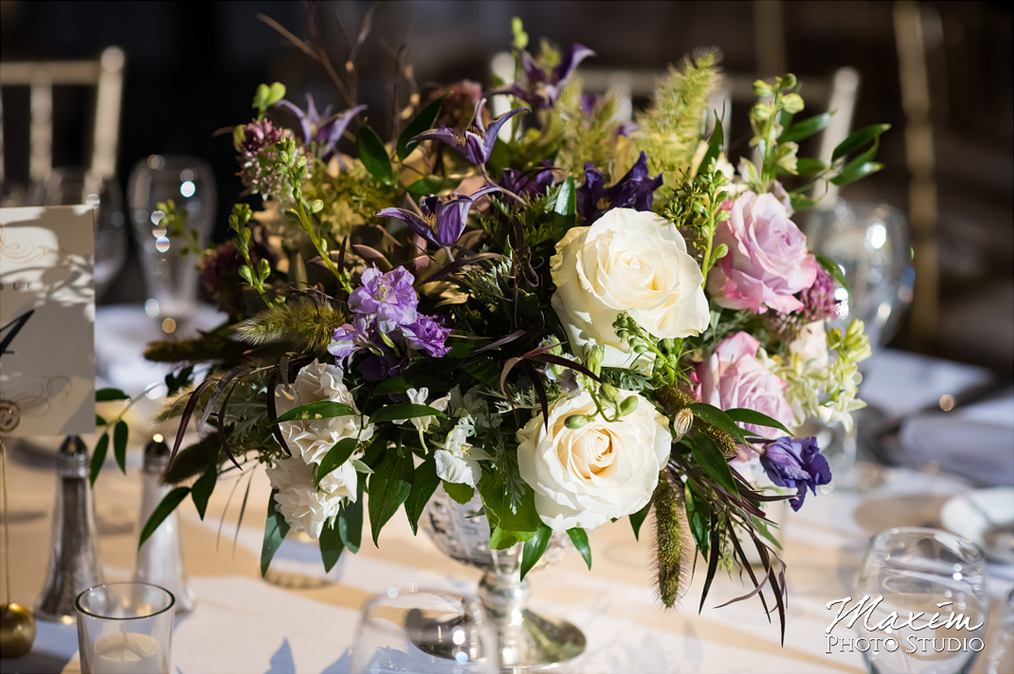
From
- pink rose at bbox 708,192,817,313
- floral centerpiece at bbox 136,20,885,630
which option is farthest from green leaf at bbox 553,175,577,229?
pink rose at bbox 708,192,817,313

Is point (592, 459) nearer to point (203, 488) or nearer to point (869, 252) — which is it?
point (203, 488)

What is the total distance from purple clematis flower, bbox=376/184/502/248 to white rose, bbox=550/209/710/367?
67mm

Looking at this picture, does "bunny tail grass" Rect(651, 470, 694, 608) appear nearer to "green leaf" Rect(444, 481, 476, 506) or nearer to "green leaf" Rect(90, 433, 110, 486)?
"green leaf" Rect(444, 481, 476, 506)

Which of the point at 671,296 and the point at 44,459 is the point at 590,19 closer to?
the point at 44,459

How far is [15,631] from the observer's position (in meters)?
0.78

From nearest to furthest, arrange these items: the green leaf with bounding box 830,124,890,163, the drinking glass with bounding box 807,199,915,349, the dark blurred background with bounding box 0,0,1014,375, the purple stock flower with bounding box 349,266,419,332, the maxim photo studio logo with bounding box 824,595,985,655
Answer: the purple stock flower with bounding box 349,266,419,332 < the maxim photo studio logo with bounding box 824,595,985,655 < the green leaf with bounding box 830,124,890,163 < the drinking glass with bounding box 807,199,915,349 < the dark blurred background with bounding box 0,0,1014,375

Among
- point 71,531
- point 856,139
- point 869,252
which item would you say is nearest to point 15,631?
point 71,531

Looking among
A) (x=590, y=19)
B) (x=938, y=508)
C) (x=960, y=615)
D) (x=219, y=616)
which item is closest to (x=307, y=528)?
(x=219, y=616)

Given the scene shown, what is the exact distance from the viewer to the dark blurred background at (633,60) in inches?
117

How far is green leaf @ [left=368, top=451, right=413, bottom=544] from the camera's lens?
2.12ft

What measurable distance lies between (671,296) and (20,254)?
542 mm

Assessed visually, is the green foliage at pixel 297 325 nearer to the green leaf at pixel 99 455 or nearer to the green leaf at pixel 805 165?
the green leaf at pixel 99 455

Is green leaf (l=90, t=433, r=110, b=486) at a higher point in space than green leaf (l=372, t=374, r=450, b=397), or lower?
lower

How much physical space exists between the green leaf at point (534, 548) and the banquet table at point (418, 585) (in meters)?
0.15
